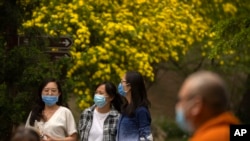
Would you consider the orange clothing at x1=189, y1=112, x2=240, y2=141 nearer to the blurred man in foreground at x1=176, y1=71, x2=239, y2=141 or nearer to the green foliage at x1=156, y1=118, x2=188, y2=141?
the blurred man in foreground at x1=176, y1=71, x2=239, y2=141

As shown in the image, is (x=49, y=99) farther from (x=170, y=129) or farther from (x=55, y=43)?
(x=170, y=129)

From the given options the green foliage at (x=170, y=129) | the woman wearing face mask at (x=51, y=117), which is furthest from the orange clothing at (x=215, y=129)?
the green foliage at (x=170, y=129)

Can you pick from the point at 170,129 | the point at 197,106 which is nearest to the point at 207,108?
the point at 197,106

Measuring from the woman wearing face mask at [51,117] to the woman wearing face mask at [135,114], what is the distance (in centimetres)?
72

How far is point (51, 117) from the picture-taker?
9.30 metres

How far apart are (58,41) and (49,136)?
165 inches

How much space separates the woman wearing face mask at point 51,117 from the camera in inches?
363

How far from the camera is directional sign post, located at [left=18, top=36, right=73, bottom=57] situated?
1295 centimetres

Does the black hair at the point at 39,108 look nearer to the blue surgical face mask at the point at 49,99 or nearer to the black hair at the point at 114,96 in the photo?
the blue surgical face mask at the point at 49,99

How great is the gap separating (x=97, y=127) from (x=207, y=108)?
17.1ft

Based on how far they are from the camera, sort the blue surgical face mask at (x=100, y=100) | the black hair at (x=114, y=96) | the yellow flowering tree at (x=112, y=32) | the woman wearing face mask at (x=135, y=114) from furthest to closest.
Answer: the yellow flowering tree at (x=112, y=32)
the black hair at (x=114, y=96)
the blue surgical face mask at (x=100, y=100)
the woman wearing face mask at (x=135, y=114)

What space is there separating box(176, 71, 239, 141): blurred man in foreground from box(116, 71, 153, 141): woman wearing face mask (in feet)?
14.7

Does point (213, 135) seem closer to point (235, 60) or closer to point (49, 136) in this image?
point (49, 136)

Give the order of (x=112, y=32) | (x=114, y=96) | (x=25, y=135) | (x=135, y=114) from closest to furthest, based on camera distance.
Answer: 1. (x=25, y=135)
2. (x=135, y=114)
3. (x=114, y=96)
4. (x=112, y=32)
